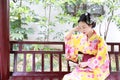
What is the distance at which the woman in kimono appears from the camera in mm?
1979

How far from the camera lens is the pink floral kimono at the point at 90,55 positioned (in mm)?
1981

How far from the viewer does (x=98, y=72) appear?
1988 mm

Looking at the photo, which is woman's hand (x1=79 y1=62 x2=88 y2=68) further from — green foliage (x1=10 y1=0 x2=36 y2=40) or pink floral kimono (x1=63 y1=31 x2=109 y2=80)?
green foliage (x1=10 y1=0 x2=36 y2=40)

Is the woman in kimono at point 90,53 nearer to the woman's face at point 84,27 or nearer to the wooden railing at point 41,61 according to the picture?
the woman's face at point 84,27

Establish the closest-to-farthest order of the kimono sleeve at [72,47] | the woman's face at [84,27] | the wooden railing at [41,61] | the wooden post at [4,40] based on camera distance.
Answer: the woman's face at [84,27] → the kimono sleeve at [72,47] → the wooden post at [4,40] → the wooden railing at [41,61]

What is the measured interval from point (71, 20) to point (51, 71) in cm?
65

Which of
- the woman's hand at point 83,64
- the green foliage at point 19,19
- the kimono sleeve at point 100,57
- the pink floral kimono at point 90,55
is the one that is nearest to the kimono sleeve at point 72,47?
the pink floral kimono at point 90,55

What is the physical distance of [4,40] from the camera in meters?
2.40

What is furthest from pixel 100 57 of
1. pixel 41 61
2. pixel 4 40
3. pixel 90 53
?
pixel 4 40

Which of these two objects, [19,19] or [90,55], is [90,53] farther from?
[19,19]

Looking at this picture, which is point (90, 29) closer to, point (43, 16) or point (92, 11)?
point (92, 11)

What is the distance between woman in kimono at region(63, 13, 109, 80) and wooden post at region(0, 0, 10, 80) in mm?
744

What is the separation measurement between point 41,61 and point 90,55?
701 millimetres

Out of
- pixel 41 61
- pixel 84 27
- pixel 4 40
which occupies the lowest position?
pixel 41 61
